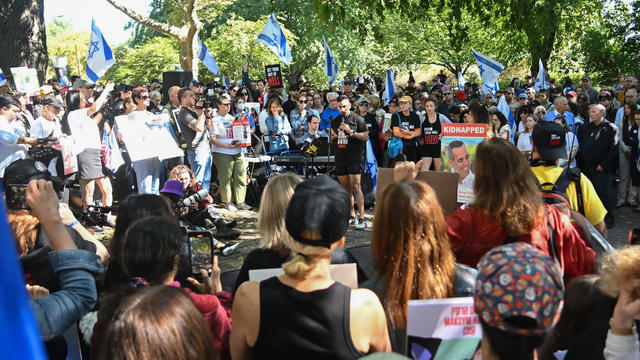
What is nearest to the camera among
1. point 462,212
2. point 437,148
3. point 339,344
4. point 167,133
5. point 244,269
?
point 339,344

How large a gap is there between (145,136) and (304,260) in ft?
21.8

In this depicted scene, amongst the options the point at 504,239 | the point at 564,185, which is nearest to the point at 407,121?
the point at 564,185

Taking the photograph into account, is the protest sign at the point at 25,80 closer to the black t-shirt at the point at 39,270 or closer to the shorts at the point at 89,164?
the shorts at the point at 89,164

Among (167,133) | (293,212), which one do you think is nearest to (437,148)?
(167,133)

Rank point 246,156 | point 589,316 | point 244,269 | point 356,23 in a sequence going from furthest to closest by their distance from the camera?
point 246,156, point 356,23, point 244,269, point 589,316

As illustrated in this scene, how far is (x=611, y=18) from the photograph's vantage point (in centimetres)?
2680

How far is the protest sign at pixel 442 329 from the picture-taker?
206 centimetres

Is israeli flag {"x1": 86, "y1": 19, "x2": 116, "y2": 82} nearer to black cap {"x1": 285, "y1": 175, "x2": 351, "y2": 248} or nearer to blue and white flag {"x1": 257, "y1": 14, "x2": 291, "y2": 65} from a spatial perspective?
blue and white flag {"x1": 257, "y1": 14, "x2": 291, "y2": 65}

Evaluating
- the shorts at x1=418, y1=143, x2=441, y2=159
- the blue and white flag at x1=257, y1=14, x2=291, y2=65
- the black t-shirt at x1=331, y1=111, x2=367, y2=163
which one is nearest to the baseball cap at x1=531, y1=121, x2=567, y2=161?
the black t-shirt at x1=331, y1=111, x2=367, y2=163

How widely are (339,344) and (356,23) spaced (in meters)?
5.44

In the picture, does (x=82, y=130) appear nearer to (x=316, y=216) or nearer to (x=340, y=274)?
(x=340, y=274)

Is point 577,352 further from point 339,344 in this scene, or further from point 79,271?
point 79,271

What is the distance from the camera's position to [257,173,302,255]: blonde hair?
9.90 ft

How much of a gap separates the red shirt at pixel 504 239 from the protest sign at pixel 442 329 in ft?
3.23
